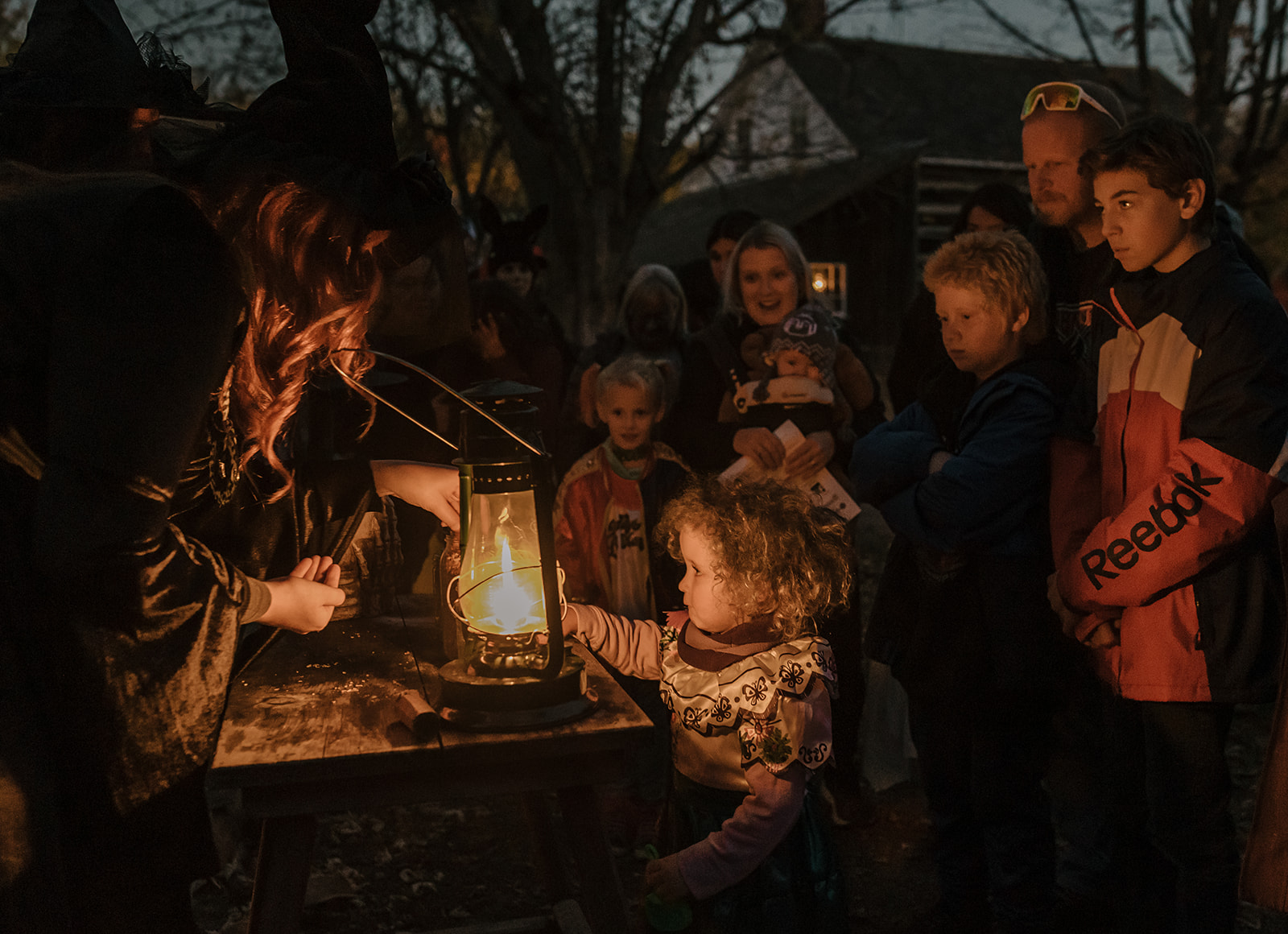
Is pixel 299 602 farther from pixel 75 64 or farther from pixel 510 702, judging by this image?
pixel 75 64

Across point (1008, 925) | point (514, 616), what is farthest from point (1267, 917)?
point (514, 616)

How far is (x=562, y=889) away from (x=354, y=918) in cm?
82

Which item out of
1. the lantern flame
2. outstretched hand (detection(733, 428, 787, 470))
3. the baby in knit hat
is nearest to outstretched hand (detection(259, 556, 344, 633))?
the lantern flame

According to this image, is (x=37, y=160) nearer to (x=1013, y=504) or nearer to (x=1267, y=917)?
(x=1013, y=504)

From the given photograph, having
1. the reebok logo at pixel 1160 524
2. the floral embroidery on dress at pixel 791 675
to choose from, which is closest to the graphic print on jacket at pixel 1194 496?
the reebok logo at pixel 1160 524

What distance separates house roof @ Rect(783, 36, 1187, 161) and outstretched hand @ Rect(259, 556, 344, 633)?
18.5 metres

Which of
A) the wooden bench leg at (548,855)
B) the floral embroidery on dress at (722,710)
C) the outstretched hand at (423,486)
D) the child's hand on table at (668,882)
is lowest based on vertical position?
the wooden bench leg at (548,855)

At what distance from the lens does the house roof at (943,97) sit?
69.5 ft

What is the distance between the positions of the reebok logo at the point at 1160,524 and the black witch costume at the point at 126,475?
1700 millimetres

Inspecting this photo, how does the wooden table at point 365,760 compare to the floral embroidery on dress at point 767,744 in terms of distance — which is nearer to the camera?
the wooden table at point 365,760

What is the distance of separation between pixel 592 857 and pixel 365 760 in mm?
646

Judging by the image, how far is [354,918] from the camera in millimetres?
3424

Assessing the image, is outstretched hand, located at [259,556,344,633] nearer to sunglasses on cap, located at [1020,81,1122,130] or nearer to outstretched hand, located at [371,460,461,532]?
outstretched hand, located at [371,460,461,532]

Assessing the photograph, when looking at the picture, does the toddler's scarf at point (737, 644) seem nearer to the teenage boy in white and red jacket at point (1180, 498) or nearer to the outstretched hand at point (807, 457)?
the teenage boy in white and red jacket at point (1180, 498)
